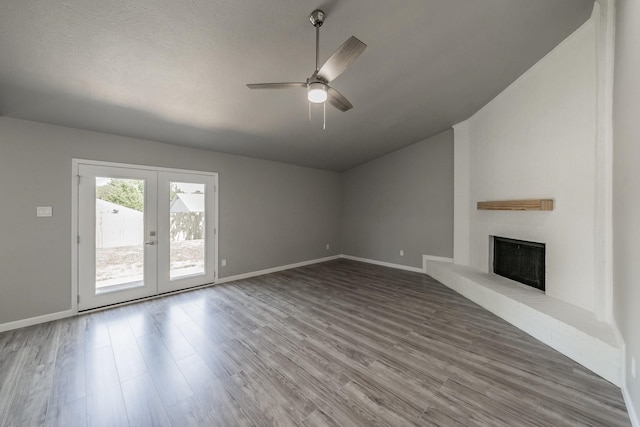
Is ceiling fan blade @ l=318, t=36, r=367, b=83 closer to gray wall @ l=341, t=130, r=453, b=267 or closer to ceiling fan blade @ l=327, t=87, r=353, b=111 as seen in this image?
ceiling fan blade @ l=327, t=87, r=353, b=111

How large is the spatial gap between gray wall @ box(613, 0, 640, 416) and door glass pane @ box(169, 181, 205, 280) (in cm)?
529

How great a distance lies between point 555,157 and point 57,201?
6.49m

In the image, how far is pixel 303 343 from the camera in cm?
257

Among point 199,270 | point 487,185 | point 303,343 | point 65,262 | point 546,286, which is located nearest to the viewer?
point 303,343

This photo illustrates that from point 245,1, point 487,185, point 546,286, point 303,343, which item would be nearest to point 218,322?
point 303,343

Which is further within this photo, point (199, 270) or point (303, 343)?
point (199, 270)

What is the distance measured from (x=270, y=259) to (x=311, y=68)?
424 centimetres

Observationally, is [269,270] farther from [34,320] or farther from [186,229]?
[34,320]

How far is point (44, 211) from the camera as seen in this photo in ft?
10.0

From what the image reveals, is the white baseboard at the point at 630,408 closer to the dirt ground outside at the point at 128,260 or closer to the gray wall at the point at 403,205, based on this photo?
the gray wall at the point at 403,205

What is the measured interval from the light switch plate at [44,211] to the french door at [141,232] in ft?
0.89

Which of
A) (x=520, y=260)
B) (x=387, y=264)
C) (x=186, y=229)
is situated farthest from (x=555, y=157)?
(x=186, y=229)

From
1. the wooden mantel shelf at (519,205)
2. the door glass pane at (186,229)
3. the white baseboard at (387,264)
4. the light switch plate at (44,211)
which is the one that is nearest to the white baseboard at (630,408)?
the wooden mantel shelf at (519,205)

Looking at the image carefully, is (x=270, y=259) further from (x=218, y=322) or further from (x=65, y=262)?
(x=65, y=262)
